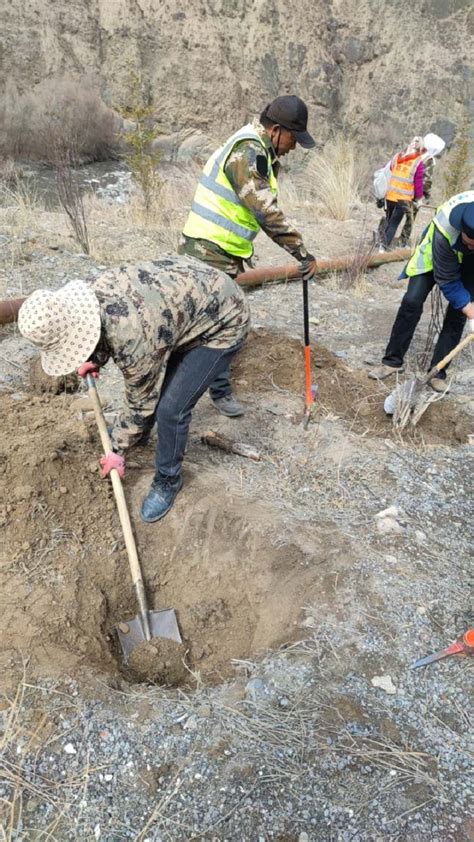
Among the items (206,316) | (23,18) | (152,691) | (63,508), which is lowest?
(152,691)

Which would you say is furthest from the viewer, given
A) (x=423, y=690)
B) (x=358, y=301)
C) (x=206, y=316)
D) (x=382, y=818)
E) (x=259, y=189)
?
(x=358, y=301)

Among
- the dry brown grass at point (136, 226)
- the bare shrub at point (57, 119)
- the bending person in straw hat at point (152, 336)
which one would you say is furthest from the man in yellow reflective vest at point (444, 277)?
the bare shrub at point (57, 119)

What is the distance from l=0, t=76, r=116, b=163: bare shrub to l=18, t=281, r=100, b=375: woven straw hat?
35.6 feet

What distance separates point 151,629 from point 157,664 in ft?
0.50

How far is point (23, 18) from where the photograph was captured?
12148mm

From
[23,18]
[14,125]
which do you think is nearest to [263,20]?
[23,18]

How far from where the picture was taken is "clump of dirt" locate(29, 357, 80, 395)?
11.6 feet

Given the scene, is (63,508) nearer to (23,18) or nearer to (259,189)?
(259,189)

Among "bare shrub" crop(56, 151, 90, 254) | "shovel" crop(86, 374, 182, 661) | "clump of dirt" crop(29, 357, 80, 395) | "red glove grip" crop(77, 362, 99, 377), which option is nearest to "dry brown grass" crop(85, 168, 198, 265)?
"bare shrub" crop(56, 151, 90, 254)

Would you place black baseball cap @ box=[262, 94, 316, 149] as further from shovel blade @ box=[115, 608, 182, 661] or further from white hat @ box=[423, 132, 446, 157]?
white hat @ box=[423, 132, 446, 157]

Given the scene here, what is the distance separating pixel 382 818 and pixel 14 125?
1322 centimetres

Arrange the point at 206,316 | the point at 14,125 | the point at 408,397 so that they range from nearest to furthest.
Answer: the point at 206,316, the point at 408,397, the point at 14,125

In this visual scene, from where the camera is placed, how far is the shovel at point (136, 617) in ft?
7.70

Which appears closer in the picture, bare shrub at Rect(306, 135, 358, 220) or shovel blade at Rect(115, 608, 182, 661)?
shovel blade at Rect(115, 608, 182, 661)
